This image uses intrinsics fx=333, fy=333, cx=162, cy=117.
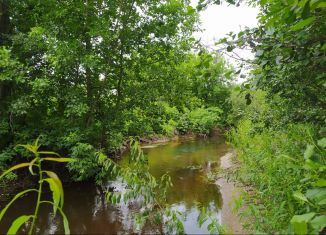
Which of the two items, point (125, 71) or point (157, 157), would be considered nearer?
point (125, 71)

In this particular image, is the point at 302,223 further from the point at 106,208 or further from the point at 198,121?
the point at 198,121

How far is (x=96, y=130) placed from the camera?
8.90 metres

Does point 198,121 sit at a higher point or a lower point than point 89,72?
lower

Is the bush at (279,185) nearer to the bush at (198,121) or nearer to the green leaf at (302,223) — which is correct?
the green leaf at (302,223)

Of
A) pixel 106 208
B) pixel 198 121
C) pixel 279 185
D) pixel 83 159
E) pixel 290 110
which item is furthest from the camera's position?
pixel 198 121

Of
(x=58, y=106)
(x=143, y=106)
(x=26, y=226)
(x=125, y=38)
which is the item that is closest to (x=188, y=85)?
(x=143, y=106)

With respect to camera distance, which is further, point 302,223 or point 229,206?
point 229,206

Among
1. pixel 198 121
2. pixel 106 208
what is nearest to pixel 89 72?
pixel 106 208

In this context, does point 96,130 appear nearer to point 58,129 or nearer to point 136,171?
point 58,129

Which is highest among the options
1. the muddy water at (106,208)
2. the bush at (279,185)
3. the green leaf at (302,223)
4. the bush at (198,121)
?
the bush at (198,121)

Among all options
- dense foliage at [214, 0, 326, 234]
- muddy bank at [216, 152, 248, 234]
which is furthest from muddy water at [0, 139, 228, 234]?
dense foliage at [214, 0, 326, 234]

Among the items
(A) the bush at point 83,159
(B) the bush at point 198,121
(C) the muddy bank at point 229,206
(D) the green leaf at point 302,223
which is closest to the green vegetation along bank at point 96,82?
(A) the bush at point 83,159

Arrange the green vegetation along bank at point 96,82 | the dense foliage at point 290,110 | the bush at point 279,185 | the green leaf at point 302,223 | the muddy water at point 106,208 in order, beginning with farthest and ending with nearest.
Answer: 1. the green vegetation along bank at point 96,82
2. the muddy water at point 106,208
3. the bush at point 279,185
4. the dense foliage at point 290,110
5. the green leaf at point 302,223

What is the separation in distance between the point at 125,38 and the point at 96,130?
8.34 ft
